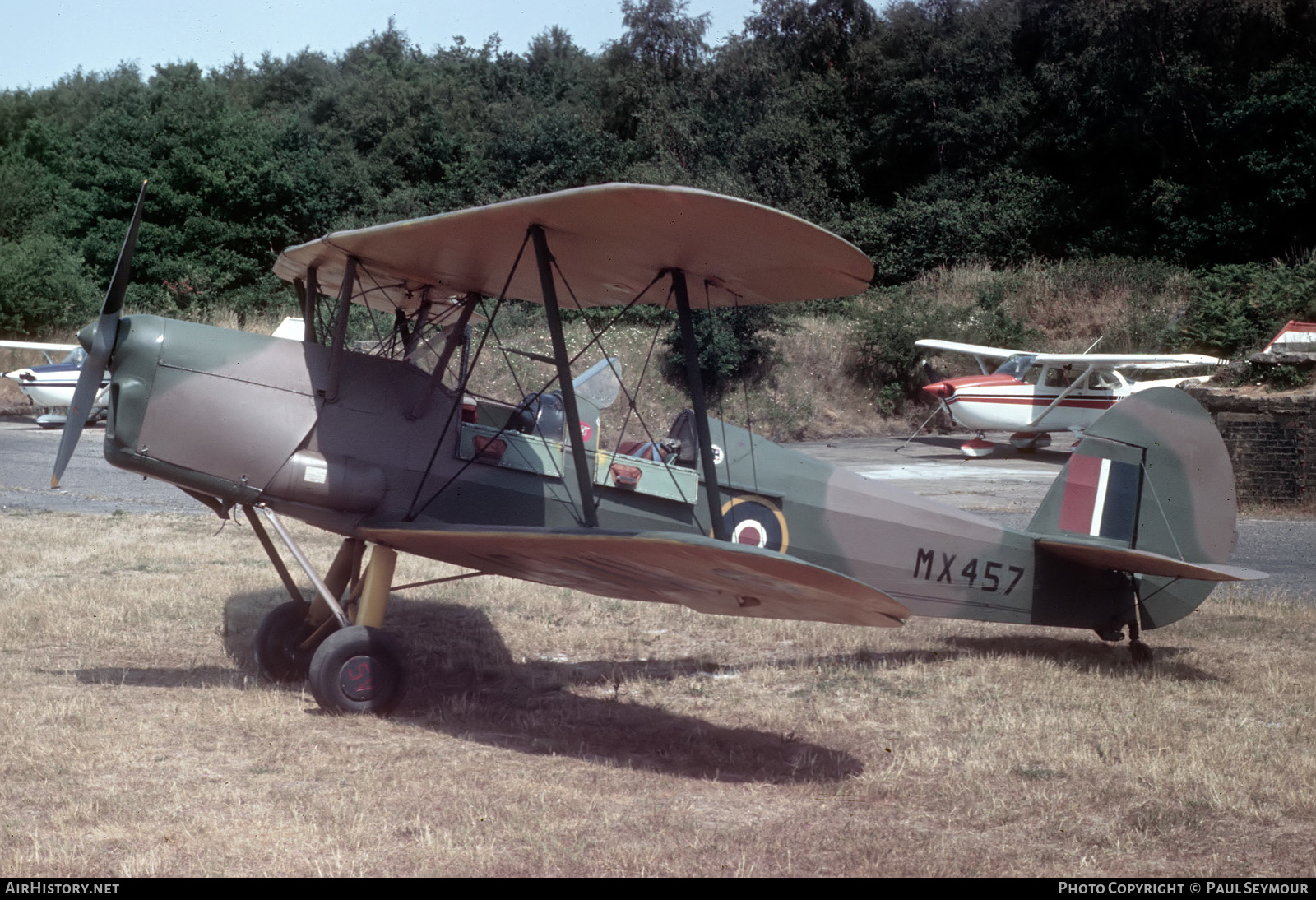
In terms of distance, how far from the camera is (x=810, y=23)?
45.9m

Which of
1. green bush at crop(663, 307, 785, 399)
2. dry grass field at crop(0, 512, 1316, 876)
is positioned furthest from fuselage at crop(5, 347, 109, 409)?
dry grass field at crop(0, 512, 1316, 876)

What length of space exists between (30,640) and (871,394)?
80.7ft

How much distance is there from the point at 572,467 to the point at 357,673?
154 cm

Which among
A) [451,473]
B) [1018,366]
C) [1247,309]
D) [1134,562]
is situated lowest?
[1134,562]

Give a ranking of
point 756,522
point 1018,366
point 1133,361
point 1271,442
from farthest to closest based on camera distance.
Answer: point 1018,366
point 1133,361
point 1271,442
point 756,522

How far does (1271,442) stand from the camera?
1416 cm

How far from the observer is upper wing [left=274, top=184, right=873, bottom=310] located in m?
4.31

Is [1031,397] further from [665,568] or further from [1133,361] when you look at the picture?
[665,568]

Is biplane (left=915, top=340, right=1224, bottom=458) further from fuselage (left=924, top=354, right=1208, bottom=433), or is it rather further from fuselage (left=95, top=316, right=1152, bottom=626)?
fuselage (left=95, top=316, right=1152, bottom=626)

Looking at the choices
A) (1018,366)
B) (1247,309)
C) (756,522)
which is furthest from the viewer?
(1247,309)

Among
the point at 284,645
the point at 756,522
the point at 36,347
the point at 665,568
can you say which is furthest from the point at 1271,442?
the point at 36,347
